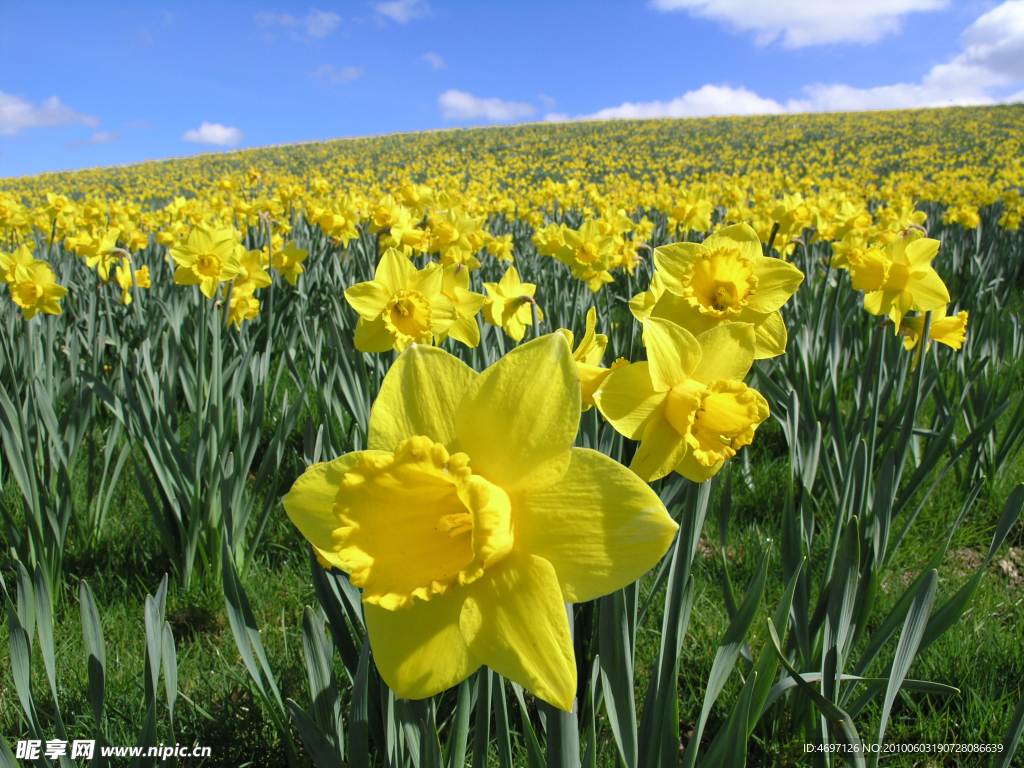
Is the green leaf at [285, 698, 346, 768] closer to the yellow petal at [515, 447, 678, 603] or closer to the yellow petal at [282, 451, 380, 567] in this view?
the yellow petal at [282, 451, 380, 567]

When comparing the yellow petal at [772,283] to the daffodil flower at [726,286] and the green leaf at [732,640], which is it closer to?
the daffodil flower at [726,286]

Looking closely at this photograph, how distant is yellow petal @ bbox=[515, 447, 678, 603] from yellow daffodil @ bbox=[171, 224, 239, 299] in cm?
242

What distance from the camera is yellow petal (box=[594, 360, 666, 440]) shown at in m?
0.83

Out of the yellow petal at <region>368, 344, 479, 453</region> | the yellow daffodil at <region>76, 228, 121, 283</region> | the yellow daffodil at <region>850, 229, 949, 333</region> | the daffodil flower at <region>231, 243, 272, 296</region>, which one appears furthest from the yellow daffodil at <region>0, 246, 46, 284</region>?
the yellow daffodil at <region>850, 229, 949, 333</region>

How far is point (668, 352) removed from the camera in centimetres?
81

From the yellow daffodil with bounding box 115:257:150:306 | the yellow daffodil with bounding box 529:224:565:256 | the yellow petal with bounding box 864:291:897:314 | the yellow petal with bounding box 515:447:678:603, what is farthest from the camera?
the yellow daffodil with bounding box 115:257:150:306

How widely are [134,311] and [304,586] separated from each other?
2540 mm

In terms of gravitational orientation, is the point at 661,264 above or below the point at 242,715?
above

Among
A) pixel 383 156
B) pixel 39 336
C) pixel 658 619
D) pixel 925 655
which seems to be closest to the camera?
pixel 925 655

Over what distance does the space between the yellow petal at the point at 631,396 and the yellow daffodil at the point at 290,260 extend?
2951 mm

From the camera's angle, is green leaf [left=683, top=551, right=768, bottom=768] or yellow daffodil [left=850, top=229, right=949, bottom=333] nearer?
green leaf [left=683, top=551, right=768, bottom=768]

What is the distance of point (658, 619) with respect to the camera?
1.89m

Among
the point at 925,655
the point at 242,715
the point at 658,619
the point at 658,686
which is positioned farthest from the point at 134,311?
the point at 925,655

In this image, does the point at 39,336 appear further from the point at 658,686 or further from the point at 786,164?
the point at 786,164
